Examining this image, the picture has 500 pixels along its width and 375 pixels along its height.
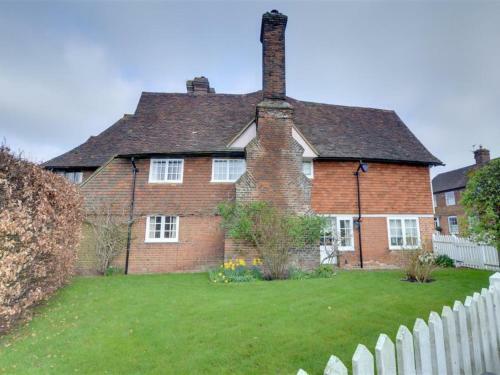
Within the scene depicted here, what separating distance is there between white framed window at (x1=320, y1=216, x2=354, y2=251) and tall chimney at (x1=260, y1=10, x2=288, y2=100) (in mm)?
7124

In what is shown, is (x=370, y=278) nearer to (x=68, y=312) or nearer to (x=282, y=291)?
(x=282, y=291)

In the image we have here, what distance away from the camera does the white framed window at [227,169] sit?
42.2 feet

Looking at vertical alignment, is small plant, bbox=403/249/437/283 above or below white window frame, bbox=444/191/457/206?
below

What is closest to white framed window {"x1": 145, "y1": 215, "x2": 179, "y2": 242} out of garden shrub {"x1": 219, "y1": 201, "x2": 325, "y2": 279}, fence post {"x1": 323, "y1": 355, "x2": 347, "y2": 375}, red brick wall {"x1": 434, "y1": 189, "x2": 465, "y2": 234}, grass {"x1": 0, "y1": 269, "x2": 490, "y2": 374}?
garden shrub {"x1": 219, "y1": 201, "x2": 325, "y2": 279}

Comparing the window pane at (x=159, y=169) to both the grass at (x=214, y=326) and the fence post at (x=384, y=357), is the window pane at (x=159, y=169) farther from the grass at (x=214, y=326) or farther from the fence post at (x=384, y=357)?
the fence post at (x=384, y=357)

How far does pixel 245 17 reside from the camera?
13.4m

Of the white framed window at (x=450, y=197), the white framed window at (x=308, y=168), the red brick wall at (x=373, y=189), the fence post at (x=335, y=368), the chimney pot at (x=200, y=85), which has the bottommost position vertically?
the fence post at (x=335, y=368)

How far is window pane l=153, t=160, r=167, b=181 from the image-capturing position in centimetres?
1291

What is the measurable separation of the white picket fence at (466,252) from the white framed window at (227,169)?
1118cm

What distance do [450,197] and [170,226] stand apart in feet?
120

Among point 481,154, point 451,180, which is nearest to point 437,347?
point 481,154

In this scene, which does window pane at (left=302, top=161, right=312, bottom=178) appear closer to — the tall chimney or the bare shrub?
the tall chimney

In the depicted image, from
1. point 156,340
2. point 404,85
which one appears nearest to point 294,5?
point 404,85

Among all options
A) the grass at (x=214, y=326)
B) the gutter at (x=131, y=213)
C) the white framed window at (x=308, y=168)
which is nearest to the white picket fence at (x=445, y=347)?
the grass at (x=214, y=326)
